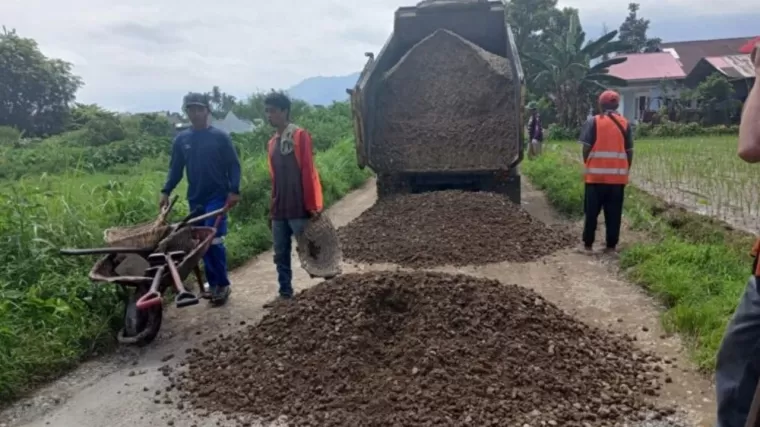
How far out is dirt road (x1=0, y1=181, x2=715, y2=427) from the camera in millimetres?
3586

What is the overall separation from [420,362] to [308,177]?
2.01 m

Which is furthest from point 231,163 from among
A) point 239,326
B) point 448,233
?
point 448,233

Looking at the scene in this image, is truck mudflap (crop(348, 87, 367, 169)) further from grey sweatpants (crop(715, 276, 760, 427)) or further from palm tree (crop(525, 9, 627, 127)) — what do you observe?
palm tree (crop(525, 9, 627, 127))

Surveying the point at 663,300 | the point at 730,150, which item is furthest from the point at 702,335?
the point at 730,150

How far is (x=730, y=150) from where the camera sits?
55.4ft

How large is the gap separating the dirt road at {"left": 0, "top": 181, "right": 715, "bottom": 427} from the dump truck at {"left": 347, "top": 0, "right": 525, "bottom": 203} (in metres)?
1.82

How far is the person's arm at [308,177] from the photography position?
5.13 m

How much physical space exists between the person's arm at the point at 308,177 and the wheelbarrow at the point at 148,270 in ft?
2.34

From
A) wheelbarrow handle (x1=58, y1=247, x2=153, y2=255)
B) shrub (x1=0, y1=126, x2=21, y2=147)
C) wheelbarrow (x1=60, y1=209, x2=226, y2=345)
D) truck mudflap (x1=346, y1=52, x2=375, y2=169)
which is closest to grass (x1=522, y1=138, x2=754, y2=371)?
truck mudflap (x1=346, y1=52, x2=375, y2=169)

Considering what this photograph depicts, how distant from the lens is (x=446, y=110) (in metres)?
8.39

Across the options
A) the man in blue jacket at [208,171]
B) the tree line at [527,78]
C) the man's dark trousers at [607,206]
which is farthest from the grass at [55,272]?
the tree line at [527,78]

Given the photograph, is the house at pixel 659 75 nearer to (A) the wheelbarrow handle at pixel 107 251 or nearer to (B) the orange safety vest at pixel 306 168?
(B) the orange safety vest at pixel 306 168

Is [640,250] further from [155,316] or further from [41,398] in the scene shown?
[41,398]

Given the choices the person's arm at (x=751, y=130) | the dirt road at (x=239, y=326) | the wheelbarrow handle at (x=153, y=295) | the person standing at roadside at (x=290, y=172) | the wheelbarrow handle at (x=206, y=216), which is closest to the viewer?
the person's arm at (x=751, y=130)
